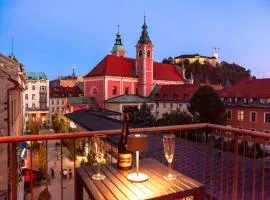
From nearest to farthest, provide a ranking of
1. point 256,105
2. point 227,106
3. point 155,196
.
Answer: point 155,196
point 256,105
point 227,106

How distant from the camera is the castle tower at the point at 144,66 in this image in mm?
42775

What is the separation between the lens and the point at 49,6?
370 ft

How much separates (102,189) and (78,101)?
136 ft

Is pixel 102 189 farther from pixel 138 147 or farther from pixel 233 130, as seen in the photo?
pixel 233 130

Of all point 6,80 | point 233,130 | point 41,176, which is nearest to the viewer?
point 233,130

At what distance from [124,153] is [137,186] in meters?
0.41

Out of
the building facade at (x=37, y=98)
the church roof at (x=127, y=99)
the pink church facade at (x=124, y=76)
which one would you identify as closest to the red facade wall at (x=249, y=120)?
the church roof at (x=127, y=99)

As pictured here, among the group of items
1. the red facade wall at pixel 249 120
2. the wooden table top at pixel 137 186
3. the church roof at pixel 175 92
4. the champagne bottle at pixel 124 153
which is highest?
the church roof at pixel 175 92

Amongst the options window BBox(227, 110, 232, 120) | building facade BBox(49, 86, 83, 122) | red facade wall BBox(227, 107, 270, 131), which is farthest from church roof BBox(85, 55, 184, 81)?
red facade wall BBox(227, 107, 270, 131)

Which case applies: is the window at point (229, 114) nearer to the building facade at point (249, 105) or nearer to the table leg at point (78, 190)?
the building facade at point (249, 105)

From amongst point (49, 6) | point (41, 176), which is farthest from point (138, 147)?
point (49, 6)

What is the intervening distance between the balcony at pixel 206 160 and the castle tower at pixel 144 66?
26229mm

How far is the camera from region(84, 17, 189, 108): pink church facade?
134ft

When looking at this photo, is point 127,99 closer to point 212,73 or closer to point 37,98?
point 37,98
